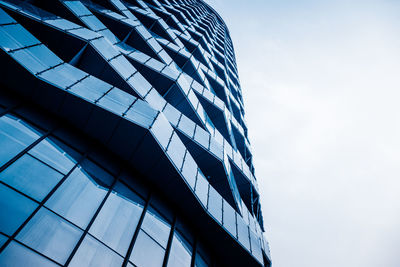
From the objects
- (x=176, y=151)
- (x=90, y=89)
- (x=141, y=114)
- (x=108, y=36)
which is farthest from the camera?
(x=108, y=36)

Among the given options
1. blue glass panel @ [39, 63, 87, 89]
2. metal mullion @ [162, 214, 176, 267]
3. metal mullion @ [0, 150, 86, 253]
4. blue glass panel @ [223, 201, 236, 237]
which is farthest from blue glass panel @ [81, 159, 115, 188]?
blue glass panel @ [223, 201, 236, 237]

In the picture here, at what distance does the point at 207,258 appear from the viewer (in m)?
10.5

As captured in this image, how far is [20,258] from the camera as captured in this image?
495 cm

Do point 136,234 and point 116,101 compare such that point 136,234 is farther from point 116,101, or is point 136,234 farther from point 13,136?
point 116,101

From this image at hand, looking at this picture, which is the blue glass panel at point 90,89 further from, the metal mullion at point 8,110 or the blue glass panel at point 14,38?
the blue glass panel at point 14,38

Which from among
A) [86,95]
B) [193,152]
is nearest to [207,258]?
[193,152]

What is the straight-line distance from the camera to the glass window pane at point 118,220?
6.63 meters

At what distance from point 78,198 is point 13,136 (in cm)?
266

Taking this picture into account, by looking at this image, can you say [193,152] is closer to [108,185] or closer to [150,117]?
[150,117]

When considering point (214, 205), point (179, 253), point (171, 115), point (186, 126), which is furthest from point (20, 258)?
point (186, 126)

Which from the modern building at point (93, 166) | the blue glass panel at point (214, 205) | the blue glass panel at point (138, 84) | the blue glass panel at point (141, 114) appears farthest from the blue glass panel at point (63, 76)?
the blue glass panel at point (214, 205)

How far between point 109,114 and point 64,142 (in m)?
1.85

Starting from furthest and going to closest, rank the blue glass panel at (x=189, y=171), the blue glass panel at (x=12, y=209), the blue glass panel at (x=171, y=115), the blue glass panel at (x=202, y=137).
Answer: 1. the blue glass panel at (x=202, y=137)
2. the blue glass panel at (x=171, y=115)
3. the blue glass panel at (x=189, y=171)
4. the blue glass panel at (x=12, y=209)

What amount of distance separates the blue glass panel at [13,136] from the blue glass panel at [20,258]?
231 centimetres
